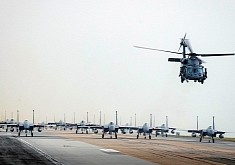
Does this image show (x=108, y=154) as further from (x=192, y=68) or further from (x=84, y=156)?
(x=192, y=68)

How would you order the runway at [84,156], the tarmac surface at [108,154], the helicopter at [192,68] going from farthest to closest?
the helicopter at [192,68], the tarmac surface at [108,154], the runway at [84,156]

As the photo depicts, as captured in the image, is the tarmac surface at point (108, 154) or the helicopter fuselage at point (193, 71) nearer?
the tarmac surface at point (108, 154)

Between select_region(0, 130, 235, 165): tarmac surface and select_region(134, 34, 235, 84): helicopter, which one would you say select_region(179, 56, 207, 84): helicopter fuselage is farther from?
select_region(0, 130, 235, 165): tarmac surface

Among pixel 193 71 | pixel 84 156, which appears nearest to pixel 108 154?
pixel 84 156

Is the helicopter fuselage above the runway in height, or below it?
above

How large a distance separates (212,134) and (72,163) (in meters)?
76.9

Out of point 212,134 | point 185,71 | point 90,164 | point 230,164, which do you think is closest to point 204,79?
point 185,71

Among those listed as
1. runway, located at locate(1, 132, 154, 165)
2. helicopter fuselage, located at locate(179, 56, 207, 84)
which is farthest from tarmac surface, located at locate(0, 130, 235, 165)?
helicopter fuselage, located at locate(179, 56, 207, 84)

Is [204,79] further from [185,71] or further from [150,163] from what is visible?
[150,163]

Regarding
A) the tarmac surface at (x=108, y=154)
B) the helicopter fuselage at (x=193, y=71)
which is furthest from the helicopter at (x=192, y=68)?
the tarmac surface at (x=108, y=154)

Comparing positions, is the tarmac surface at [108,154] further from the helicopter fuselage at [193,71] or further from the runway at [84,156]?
the helicopter fuselage at [193,71]

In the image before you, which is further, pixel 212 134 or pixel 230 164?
pixel 212 134

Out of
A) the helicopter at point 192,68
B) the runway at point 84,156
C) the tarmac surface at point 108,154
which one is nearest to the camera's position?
the runway at point 84,156

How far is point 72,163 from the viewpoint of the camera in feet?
145
